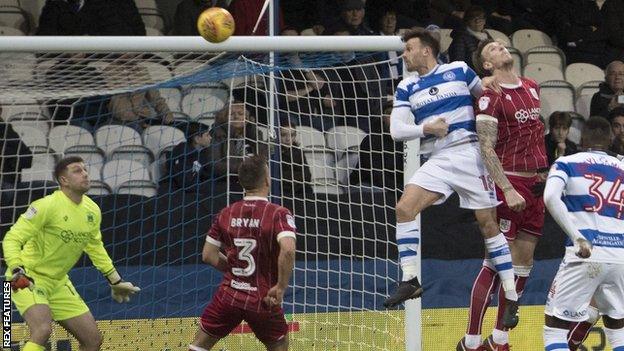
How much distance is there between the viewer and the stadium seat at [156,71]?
11.9 metres

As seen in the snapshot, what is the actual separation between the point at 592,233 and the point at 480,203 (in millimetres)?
837

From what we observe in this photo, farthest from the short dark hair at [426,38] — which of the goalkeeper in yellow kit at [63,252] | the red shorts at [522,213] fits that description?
the goalkeeper in yellow kit at [63,252]

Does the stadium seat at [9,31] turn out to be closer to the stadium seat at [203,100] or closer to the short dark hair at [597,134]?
the stadium seat at [203,100]

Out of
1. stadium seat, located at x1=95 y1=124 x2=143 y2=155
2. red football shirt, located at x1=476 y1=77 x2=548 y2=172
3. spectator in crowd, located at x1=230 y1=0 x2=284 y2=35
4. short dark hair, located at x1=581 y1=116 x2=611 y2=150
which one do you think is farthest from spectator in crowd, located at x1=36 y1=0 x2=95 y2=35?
short dark hair, located at x1=581 y1=116 x2=611 y2=150

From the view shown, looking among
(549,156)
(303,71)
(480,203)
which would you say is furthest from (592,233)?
(549,156)

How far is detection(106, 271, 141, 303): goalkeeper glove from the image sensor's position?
36.2 ft

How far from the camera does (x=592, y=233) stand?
9.27m

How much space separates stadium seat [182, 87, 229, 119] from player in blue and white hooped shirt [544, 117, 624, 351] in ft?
12.8

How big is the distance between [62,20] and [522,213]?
20.2 ft

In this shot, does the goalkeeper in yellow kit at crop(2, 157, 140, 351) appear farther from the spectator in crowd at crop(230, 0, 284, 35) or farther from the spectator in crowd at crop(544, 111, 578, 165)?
the spectator in crowd at crop(544, 111, 578, 165)

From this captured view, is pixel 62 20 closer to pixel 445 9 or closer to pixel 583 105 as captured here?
pixel 445 9

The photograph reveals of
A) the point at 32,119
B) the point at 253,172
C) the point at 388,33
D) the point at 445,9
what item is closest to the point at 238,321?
the point at 253,172

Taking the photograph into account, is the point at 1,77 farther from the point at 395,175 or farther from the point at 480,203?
the point at 480,203

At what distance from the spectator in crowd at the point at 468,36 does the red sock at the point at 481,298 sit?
190 inches
